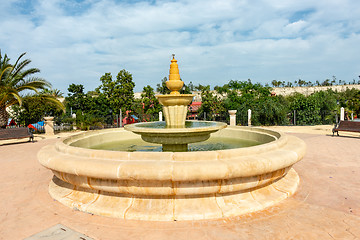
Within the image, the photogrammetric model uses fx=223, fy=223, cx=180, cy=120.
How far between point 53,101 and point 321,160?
14822 mm

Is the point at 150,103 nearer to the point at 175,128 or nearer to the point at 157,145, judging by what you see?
the point at 157,145

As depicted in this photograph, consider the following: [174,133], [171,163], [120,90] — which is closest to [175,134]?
[174,133]

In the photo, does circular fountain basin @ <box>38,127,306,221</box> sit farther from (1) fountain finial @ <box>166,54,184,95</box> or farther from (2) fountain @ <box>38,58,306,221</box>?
(1) fountain finial @ <box>166,54,184,95</box>

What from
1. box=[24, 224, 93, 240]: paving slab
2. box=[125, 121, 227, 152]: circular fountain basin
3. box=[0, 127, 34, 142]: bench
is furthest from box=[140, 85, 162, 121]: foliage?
box=[24, 224, 93, 240]: paving slab

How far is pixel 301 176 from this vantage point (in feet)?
16.7

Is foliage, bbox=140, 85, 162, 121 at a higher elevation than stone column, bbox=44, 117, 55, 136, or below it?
higher

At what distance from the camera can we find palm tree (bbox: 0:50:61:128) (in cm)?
1237

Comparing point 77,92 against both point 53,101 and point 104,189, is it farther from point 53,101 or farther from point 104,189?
point 104,189

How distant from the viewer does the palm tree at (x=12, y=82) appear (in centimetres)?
1237

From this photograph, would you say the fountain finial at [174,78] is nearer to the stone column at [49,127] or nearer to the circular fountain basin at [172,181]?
the circular fountain basin at [172,181]

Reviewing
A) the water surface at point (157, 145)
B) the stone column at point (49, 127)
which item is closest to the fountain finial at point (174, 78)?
the water surface at point (157, 145)

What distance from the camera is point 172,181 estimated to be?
3084mm

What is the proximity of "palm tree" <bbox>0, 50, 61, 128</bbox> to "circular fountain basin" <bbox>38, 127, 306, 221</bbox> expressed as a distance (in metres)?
11.4

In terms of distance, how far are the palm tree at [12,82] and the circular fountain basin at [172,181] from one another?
37.4 feet
